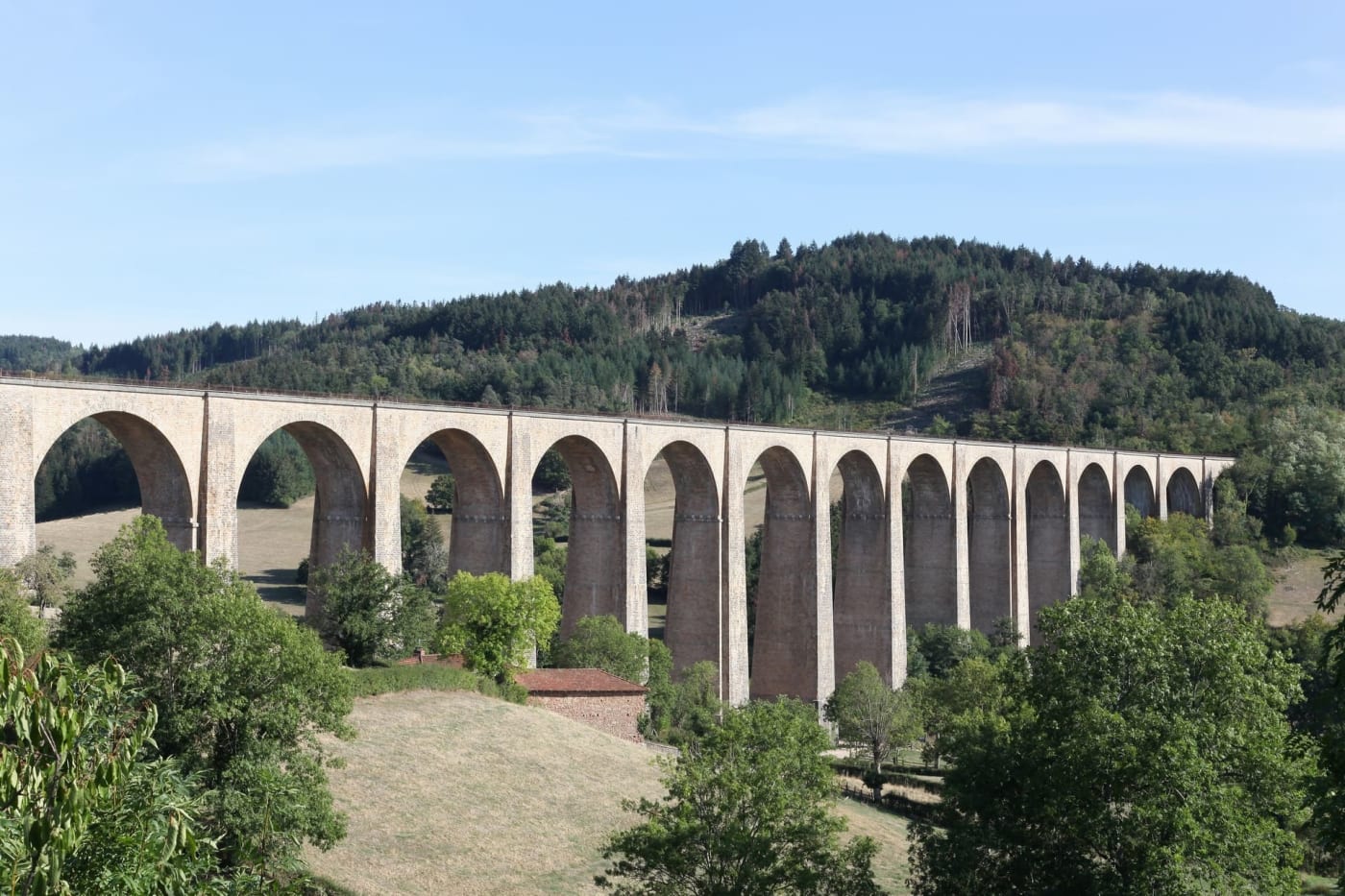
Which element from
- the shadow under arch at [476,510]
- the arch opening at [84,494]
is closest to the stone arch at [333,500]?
the shadow under arch at [476,510]

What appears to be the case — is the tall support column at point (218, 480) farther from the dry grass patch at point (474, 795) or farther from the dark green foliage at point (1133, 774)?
the dark green foliage at point (1133, 774)

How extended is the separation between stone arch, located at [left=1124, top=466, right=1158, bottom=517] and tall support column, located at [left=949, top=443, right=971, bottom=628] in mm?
23793

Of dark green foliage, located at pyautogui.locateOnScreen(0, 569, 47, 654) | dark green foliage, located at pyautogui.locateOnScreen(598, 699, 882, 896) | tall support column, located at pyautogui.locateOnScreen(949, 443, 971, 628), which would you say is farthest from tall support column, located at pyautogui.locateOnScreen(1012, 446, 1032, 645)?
dark green foliage, located at pyautogui.locateOnScreen(0, 569, 47, 654)

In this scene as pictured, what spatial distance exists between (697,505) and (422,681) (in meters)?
18.5

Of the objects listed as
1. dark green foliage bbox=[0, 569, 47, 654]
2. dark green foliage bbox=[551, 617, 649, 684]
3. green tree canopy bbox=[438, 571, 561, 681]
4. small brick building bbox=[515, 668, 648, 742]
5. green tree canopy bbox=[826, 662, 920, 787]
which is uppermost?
dark green foliage bbox=[0, 569, 47, 654]

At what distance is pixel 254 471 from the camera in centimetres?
11425

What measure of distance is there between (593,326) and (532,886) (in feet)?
510

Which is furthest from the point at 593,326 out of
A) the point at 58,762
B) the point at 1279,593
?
the point at 58,762

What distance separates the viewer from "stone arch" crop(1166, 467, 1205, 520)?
97.6 metres

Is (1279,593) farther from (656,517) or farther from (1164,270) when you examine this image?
(1164,270)

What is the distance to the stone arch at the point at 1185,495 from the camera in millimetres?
97619

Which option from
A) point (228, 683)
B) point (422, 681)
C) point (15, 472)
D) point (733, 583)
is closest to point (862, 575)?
point (733, 583)

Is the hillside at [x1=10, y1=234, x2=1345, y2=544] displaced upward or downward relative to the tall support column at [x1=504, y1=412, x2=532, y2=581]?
upward

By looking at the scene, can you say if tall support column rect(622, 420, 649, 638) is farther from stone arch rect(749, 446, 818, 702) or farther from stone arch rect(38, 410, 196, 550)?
stone arch rect(38, 410, 196, 550)
